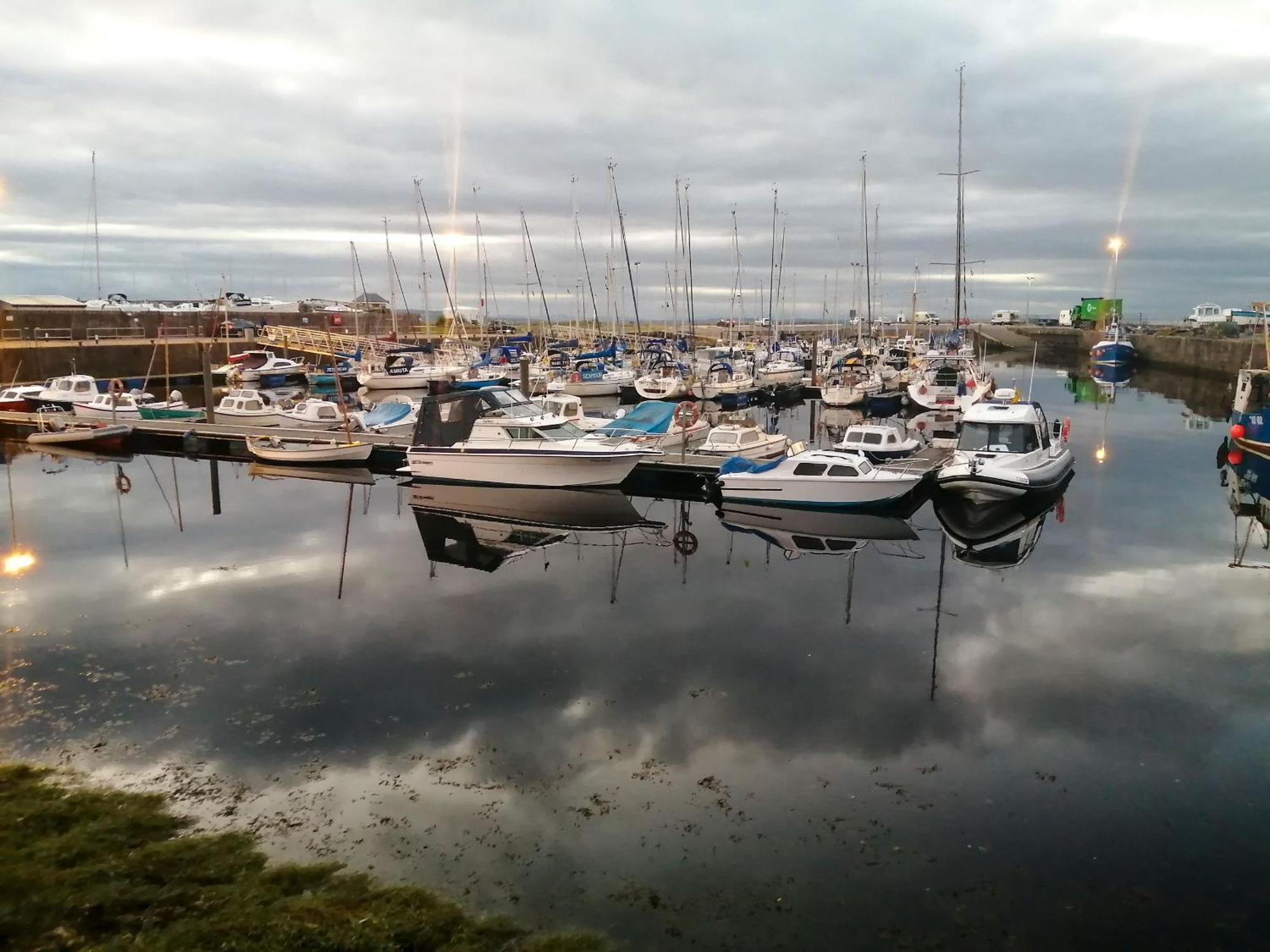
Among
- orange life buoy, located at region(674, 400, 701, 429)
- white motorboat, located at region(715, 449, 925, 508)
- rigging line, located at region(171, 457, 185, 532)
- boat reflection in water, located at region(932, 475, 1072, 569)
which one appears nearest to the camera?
boat reflection in water, located at region(932, 475, 1072, 569)

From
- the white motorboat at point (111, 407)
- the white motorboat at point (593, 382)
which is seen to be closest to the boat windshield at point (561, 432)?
the white motorboat at point (111, 407)

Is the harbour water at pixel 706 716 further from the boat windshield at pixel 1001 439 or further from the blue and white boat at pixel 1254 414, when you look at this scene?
the blue and white boat at pixel 1254 414

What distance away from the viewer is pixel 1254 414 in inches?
1163

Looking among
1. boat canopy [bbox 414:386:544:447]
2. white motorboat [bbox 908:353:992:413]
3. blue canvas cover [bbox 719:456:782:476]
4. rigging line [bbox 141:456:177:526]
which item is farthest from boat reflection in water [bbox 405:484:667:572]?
white motorboat [bbox 908:353:992:413]

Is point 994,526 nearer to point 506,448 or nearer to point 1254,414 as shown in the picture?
point 506,448

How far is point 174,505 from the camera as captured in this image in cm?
2430

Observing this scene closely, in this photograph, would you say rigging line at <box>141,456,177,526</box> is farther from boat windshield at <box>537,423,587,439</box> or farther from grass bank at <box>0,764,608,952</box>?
grass bank at <box>0,764,608,952</box>

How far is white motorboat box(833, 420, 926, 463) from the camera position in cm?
2762

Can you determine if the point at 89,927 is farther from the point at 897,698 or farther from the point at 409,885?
the point at 897,698

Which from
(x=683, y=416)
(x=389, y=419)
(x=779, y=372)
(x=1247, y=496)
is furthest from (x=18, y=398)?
(x=1247, y=496)

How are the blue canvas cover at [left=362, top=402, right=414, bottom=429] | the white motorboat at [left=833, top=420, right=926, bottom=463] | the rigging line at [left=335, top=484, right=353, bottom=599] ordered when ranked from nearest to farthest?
the rigging line at [left=335, top=484, right=353, bottom=599]
the white motorboat at [left=833, top=420, right=926, bottom=463]
the blue canvas cover at [left=362, top=402, right=414, bottom=429]

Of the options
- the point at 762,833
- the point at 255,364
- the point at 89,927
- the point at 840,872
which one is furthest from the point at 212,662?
the point at 255,364

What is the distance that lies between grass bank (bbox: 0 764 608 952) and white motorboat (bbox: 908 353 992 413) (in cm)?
3864

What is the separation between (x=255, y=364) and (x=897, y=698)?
6286cm
